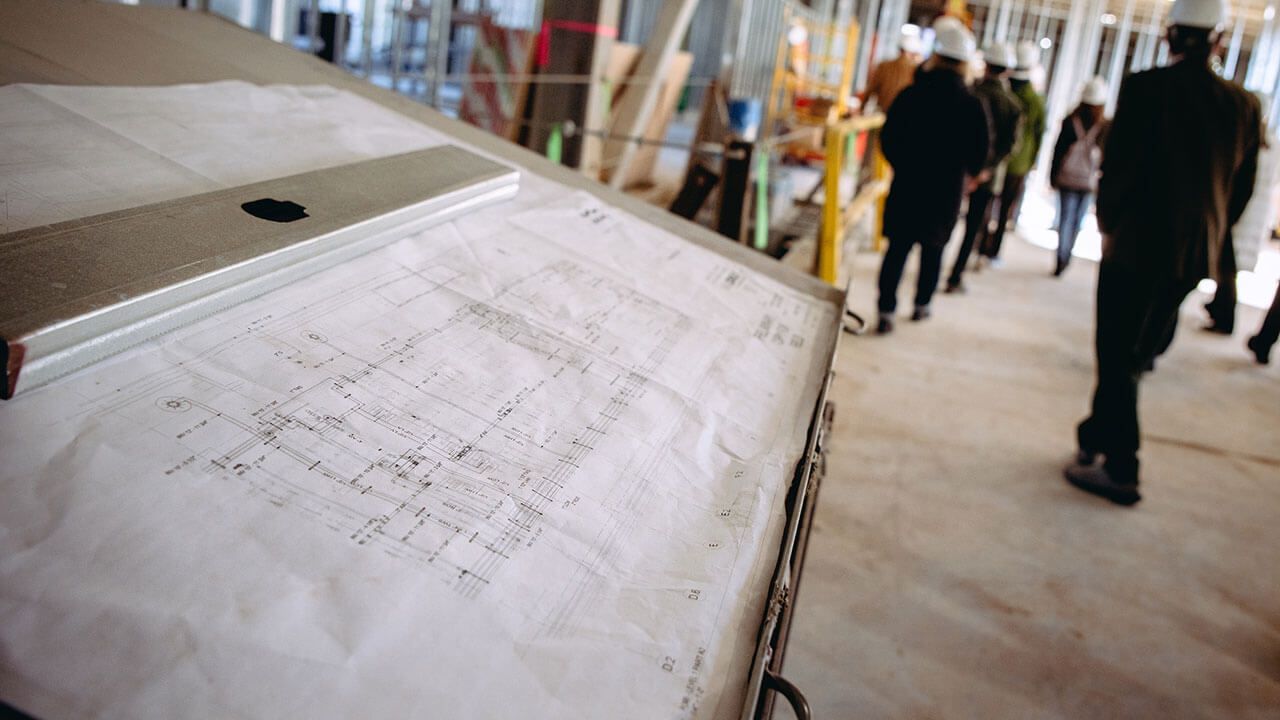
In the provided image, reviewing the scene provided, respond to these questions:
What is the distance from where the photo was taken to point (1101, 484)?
3.48 meters

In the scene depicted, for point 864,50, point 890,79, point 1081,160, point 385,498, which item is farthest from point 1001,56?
point 864,50

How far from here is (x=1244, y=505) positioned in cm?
360

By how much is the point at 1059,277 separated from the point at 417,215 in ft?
24.6

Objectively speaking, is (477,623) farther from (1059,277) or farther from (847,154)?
(1059,277)

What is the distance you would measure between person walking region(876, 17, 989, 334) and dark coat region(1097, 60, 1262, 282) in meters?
1.60

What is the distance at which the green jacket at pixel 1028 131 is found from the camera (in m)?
6.56

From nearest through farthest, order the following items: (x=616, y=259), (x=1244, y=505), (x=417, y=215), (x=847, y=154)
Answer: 1. (x=417, y=215)
2. (x=616, y=259)
3. (x=1244, y=505)
4. (x=847, y=154)

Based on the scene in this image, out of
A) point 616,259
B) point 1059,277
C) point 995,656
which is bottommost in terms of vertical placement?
point 995,656

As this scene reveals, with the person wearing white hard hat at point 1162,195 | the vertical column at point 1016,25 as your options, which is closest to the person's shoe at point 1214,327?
the person wearing white hard hat at point 1162,195

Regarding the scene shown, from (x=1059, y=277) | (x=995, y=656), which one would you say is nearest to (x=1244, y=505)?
(x=995, y=656)

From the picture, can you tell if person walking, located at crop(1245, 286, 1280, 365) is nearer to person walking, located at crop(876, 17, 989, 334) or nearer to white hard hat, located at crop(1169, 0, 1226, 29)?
person walking, located at crop(876, 17, 989, 334)

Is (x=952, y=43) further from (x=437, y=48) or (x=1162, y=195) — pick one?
(x=437, y=48)

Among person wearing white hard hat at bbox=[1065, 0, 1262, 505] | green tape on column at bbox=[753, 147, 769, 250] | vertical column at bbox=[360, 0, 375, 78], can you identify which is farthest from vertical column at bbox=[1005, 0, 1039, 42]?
vertical column at bbox=[360, 0, 375, 78]

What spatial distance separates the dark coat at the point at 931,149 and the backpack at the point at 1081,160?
2.31 m
